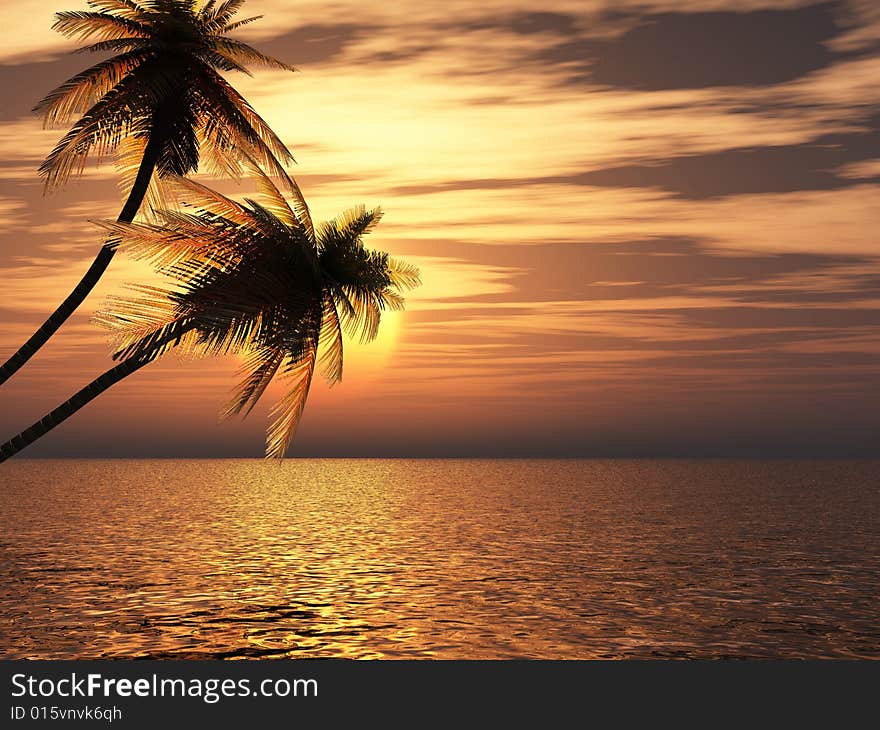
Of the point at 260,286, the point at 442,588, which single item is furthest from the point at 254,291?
the point at 442,588

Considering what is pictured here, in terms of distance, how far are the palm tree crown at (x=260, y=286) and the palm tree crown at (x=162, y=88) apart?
2676mm

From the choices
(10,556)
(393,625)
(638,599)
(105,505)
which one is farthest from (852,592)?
(105,505)

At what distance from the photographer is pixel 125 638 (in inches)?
1139

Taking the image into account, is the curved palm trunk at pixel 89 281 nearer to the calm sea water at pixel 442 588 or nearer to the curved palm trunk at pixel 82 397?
the curved palm trunk at pixel 82 397

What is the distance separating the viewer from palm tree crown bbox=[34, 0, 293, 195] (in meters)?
30.6

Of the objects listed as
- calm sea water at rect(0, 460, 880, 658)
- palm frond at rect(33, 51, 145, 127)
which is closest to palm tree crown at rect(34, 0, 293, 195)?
palm frond at rect(33, 51, 145, 127)

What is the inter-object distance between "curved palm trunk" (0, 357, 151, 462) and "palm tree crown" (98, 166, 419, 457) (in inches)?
20.5

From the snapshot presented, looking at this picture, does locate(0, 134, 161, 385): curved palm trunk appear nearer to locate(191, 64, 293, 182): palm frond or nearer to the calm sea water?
locate(191, 64, 293, 182): palm frond

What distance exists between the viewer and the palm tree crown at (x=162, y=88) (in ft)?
100

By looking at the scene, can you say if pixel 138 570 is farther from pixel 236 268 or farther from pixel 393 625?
pixel 236 268

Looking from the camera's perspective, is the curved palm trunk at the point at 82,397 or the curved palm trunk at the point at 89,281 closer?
the curved palm trunk at the point at 82,397

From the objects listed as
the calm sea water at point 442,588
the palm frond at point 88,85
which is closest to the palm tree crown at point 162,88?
the palm frond at point 88,85

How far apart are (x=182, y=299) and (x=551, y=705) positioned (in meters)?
13.7

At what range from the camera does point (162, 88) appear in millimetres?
30641
